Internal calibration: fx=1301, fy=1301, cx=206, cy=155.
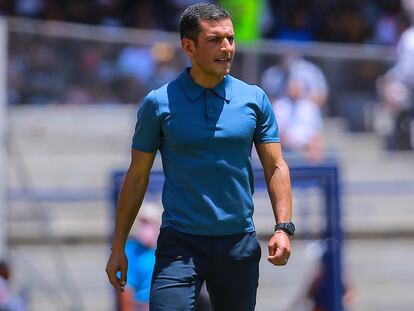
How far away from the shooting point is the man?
18.8 ft

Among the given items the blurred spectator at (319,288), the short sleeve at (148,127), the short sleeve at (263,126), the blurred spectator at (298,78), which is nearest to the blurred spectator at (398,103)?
the blurred spectator at (298,78)

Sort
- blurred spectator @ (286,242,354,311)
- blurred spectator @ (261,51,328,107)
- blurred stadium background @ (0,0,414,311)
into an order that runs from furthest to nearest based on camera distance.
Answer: blurred spectator @ (261,51,328,107), blurred stadium background @ (0,0,414,311), blurred spectator @ (286,242,354,311)

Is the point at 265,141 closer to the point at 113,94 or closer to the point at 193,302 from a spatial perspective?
the point at 193,302

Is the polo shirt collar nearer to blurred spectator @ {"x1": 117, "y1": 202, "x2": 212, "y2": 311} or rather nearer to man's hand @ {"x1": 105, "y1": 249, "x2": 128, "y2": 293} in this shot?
→ man's hand @ {"x1": 105, "y1": 249, "x2": 128, "y2": 293}

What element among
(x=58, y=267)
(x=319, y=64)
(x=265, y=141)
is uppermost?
(x=319, y=64)

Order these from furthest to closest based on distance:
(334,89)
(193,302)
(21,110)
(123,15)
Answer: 1. (123,15)
2. (334,89)
3. (21,110)
4. (193,302)

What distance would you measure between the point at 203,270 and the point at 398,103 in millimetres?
6627

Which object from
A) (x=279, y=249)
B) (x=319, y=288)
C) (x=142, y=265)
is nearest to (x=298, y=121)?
(x=319, y=288)

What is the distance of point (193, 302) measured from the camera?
5.77 m

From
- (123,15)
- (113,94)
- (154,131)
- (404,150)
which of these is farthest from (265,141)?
(123,15)

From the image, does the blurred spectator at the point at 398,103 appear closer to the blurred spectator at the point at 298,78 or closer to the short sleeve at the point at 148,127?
the blurred spectator at the point at 298,78

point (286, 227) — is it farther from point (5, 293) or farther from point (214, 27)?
point (5, 293)

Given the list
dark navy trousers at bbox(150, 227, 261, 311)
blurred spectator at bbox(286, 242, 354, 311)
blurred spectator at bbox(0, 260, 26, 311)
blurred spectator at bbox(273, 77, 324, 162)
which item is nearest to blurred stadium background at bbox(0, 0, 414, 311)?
blurred spectator at bbox(273, 77, 324, 162)

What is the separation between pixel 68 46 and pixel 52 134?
77 cm
